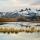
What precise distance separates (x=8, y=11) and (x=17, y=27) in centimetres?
22

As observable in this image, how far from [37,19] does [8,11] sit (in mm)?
Answer: 357

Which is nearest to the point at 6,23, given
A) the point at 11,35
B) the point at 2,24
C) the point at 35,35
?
the point at 2,24

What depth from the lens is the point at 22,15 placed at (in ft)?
4.43

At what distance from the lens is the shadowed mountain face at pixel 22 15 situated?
135cm

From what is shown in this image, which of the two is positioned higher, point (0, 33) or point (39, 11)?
point (39, 11)

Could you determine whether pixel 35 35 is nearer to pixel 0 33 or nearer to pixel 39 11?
pixel 39 11

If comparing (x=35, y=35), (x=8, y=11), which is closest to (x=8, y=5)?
(x=8, y=11)

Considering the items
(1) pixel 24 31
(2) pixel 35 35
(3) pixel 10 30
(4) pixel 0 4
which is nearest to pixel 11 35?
(3) pixel 10 30

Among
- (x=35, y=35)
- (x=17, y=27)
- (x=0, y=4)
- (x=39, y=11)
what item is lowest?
(x=35, y=35)

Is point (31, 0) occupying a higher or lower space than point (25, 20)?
higher

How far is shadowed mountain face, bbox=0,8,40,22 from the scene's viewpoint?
1.35 meters

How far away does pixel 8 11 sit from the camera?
1.35m

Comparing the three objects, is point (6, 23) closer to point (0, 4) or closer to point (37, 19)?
point (0, 4)

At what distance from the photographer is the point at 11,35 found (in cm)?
134
